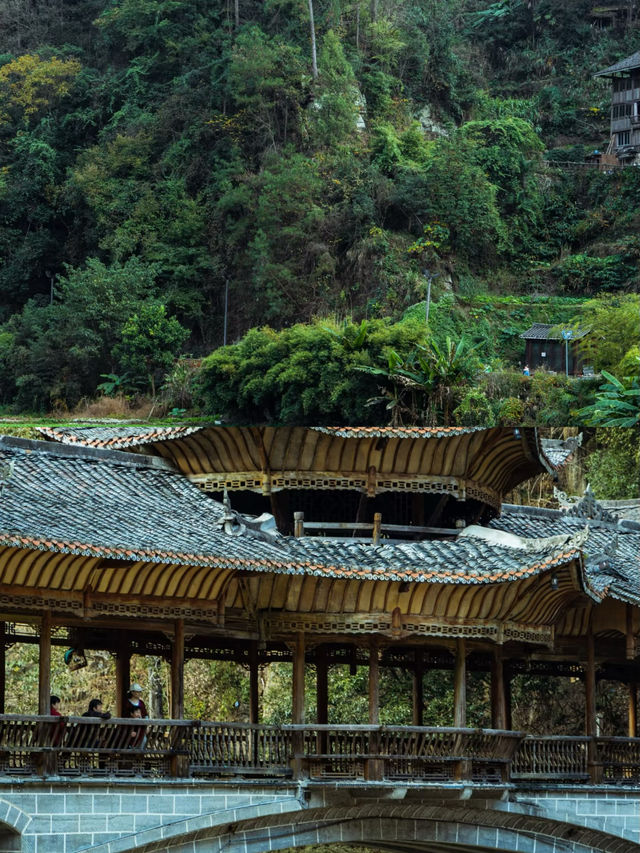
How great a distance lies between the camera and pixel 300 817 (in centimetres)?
2342

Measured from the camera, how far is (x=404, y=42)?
152ft

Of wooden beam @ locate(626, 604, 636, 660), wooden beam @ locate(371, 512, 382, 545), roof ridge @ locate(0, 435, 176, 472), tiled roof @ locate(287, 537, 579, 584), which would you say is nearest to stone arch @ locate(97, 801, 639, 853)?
wooden beam @ locate(626, 604, 636, 660)

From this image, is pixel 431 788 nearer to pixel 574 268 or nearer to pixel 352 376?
pixel 352 376

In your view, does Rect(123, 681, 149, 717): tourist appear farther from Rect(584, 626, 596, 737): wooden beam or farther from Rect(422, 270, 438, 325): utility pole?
Rect(422, 270, 438, 325): utility pole

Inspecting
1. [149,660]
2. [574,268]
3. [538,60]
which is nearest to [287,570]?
[149,660]

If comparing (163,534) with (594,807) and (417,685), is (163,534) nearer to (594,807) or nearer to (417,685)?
(417,685)

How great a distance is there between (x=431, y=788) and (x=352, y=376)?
36.5 ft

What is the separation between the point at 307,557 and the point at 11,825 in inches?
232

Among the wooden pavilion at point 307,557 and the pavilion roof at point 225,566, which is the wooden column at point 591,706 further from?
the pavilion roof at point 225,566

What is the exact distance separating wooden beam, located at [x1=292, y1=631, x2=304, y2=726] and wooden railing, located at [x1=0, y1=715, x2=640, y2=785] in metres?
0.32

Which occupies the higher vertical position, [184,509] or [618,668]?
[184,509]

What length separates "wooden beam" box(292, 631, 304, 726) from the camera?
24.0 m

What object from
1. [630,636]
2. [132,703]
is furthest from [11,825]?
[630,636]

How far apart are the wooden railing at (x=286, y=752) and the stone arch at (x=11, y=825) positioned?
0.43 m
